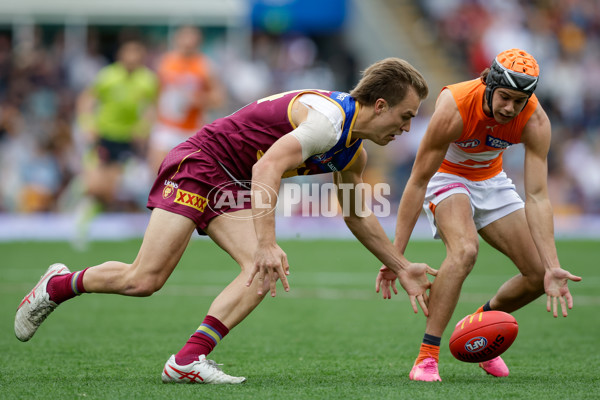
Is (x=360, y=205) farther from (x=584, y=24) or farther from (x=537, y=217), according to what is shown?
(x=584, y=24)

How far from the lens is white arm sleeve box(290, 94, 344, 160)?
193 inches

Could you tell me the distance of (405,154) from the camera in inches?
730

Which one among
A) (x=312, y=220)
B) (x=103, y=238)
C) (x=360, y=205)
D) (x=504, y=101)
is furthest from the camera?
(x=312, y=220)

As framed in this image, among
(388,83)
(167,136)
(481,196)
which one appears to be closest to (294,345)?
(481,196)

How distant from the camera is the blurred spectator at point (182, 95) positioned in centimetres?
1230

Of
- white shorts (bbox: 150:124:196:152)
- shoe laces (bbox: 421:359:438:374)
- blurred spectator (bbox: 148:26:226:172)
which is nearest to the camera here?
shoe laces (bbox: 421:359:438:374)

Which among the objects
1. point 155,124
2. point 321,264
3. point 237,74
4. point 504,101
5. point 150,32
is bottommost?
point 321,264

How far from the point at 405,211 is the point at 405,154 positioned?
42.8 feet

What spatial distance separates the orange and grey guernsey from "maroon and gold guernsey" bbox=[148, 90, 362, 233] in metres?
0.71

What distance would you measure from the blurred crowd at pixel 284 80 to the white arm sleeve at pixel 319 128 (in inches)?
470

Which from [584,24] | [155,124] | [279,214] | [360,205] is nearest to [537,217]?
[360,205]

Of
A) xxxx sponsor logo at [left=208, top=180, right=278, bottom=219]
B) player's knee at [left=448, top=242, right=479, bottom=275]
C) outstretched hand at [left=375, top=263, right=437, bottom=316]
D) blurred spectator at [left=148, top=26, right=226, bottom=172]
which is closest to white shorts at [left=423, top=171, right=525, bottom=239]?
player's knee at [left=448, top=242, right=479, bottom=275]

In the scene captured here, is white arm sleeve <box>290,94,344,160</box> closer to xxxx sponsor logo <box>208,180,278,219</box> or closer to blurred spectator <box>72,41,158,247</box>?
xxxx sponsor logo <box>208,180,278,219</box>

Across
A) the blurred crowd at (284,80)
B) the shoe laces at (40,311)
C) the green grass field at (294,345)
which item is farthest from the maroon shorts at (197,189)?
the blurred crowd at (284,80)
